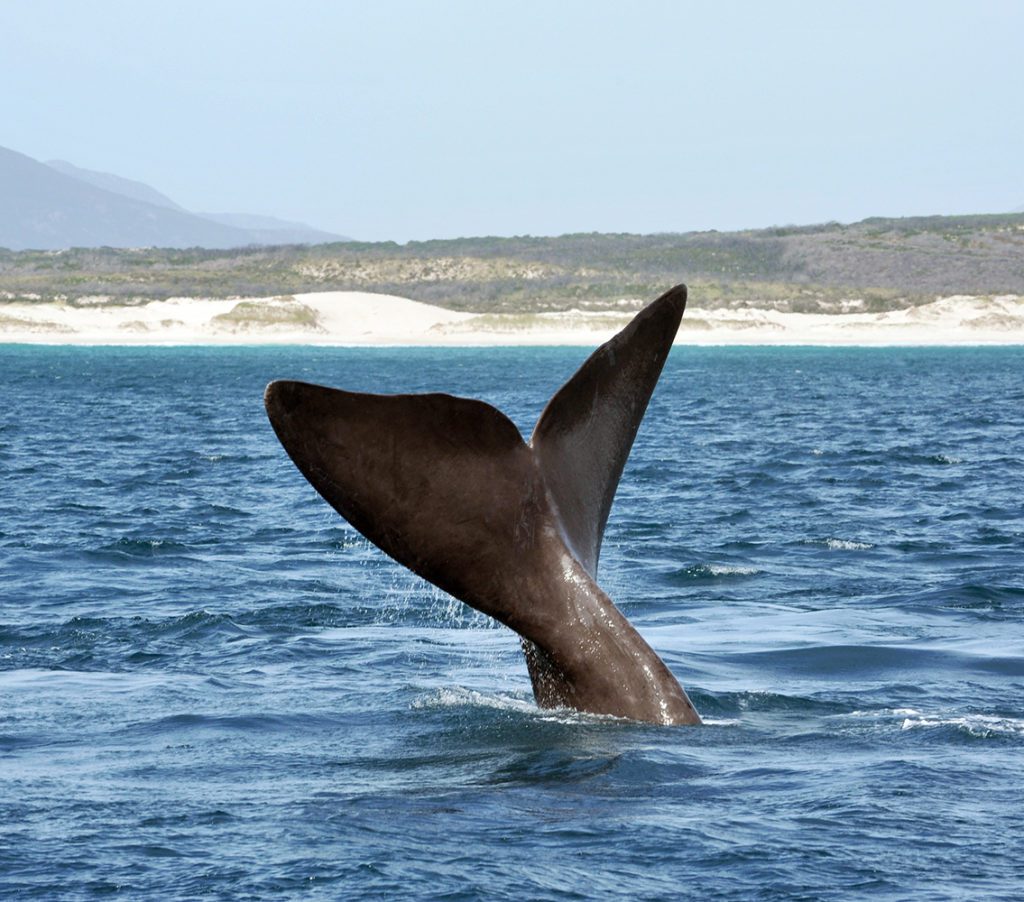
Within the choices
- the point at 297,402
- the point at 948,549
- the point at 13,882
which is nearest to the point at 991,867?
the point at 297,402

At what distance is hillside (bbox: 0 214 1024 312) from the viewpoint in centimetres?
12081

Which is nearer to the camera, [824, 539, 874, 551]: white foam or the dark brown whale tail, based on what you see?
the dark brown whale tail

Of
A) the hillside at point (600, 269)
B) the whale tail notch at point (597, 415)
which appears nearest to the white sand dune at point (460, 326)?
the hillside at point (600, 269)

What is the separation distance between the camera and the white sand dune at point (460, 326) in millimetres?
98438

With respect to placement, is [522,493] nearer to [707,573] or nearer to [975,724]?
[975,724]

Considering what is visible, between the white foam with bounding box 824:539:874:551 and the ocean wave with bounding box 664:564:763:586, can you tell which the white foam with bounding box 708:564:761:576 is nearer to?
the ocean wave with bounding box 664:564:763:586

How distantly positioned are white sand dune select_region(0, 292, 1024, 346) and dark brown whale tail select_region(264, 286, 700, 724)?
294ft

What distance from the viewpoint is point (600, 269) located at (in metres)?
139

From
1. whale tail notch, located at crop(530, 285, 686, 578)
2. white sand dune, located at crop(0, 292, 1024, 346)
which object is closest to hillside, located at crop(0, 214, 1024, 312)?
white sand dune, located at crop(0, 292, 1024, 346)

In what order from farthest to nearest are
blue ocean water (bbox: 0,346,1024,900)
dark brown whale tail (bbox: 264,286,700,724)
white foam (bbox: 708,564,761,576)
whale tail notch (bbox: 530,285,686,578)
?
white foam (bbox: 708,564,761,576)
whale tail notch (bbox: 530,285,686,578)
dark brown whale tail (bbox: 264,286,700,724)
blue ocean water (bbox: 0,346,1024,900)

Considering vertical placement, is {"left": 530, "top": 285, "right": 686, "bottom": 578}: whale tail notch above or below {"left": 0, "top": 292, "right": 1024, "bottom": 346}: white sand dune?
above

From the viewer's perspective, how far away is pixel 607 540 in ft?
54.5

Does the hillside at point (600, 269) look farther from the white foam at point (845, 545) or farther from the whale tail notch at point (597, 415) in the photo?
the whale tail notch at point (597, 415)

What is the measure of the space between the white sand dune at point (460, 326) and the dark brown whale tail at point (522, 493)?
89.6 metres
